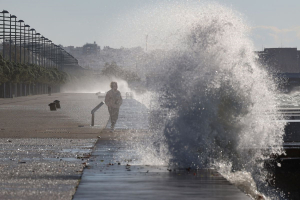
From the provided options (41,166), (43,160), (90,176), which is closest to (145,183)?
(90,176)

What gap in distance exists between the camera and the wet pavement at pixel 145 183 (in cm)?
884

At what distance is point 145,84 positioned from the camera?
13617mm

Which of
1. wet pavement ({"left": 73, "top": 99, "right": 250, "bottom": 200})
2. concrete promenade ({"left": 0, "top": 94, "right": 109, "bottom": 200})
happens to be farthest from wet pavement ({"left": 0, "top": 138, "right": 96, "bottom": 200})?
wet pavement ({"left": 73, "top": 99, "right": 250, "bottom": 200})

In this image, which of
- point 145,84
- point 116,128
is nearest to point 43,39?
point 116,128

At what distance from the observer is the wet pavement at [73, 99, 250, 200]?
8836 millimetres

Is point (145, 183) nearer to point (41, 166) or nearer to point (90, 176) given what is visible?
point (90, 176)

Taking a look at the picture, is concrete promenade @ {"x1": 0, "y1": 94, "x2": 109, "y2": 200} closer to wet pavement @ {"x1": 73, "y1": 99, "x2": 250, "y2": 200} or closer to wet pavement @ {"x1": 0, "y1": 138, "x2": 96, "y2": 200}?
wet pavement @ {"x1": 0, "y1": 138, "x2": 96, "y2": 200}

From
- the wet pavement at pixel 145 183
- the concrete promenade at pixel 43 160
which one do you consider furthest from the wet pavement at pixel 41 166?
the wet pavement at pixel 145 183

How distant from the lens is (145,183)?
392 inches

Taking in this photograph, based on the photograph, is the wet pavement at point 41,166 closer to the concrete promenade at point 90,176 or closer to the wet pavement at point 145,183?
the concrete promenade at point 90,176

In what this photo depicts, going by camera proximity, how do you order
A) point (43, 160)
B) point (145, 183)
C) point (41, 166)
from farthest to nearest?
1. point (43, 160)
2. point (41, 166)
3. point (145, 183)

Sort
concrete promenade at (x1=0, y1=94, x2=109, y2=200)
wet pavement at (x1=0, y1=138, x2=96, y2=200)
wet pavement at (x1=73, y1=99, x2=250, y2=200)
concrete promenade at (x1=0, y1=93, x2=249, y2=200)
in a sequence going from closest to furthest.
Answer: wet pavement at (x1=73, y1=99, x2=250, y2=200) → concrete promenade at (x1=0, y1=93, x2=249, y2=200) → wet pavement at (x1=0, y1=138, x2=96, y2=200) → concrete promenade at (x1=0, y1=94, x2=109, y2=200)

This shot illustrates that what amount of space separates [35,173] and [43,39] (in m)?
120

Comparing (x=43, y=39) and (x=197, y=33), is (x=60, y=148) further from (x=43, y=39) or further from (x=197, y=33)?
(x=43, y=39)
